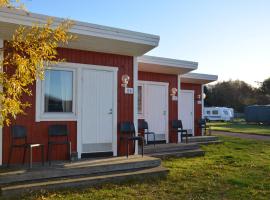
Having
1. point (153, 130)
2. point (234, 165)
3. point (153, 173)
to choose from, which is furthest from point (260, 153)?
point (153, 173)

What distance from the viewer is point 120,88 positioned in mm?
7551

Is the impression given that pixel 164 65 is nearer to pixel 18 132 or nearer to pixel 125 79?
pixel 125 79

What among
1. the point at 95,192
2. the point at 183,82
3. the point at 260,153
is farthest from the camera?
the point at 183,82

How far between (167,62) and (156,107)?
171 centimetres

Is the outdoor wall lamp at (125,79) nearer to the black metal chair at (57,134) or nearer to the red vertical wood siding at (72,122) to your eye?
the red vertical wood siding at (72,122)

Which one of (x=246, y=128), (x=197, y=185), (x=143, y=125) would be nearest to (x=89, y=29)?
(x=197, y=185)

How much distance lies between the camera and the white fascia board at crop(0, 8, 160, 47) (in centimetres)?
537

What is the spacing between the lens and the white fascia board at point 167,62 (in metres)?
9.33

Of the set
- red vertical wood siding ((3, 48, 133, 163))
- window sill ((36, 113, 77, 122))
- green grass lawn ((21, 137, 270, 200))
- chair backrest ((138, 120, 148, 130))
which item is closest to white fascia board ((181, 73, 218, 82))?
chair backrest ((138, 120, 148, 130))

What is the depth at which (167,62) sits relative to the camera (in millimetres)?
9797

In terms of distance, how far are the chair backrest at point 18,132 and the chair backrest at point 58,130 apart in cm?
54

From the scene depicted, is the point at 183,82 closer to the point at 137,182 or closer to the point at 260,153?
the point at 260,153

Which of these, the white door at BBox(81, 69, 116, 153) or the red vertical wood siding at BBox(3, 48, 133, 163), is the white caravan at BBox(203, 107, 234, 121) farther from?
the white door at BBox(81, 69, 116, 153)

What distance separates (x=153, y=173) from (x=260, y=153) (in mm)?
5376
